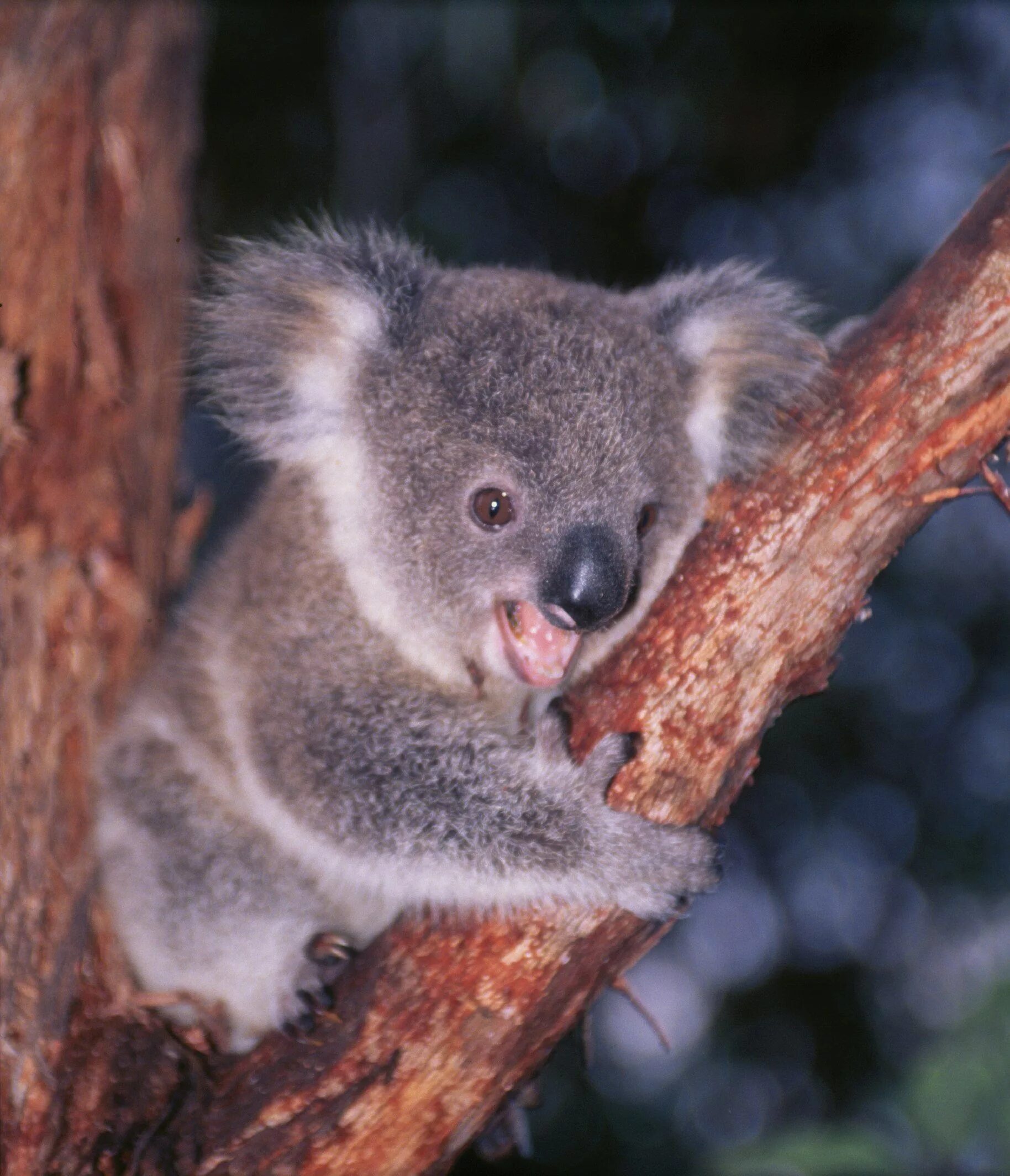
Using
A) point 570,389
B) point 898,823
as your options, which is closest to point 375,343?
point 570,389

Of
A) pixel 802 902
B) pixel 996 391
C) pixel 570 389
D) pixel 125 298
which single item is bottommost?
pixel 802 902

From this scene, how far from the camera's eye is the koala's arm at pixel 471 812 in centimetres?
174

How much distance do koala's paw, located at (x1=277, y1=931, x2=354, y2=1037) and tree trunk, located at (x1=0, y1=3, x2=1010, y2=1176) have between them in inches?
1.6

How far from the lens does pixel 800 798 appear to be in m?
4.54

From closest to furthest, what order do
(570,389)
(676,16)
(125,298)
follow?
(570,389) → (125,298) → (676,16)

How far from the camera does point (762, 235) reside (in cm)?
461

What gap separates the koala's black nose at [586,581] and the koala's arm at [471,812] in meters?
0.20

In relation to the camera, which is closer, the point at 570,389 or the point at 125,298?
the point at 570,389

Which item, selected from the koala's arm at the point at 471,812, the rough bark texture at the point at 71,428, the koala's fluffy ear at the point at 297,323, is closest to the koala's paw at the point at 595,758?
the koala's arm at the point at 471,812

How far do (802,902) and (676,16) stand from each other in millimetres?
3644

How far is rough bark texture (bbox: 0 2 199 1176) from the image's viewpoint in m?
2.22

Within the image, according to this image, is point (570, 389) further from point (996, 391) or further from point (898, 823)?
point (898, 823)

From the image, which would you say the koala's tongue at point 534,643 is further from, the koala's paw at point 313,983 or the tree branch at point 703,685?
the koala's paw at point 313,983

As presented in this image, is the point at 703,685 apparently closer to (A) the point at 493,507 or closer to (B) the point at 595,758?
(B) the point at 595,758
